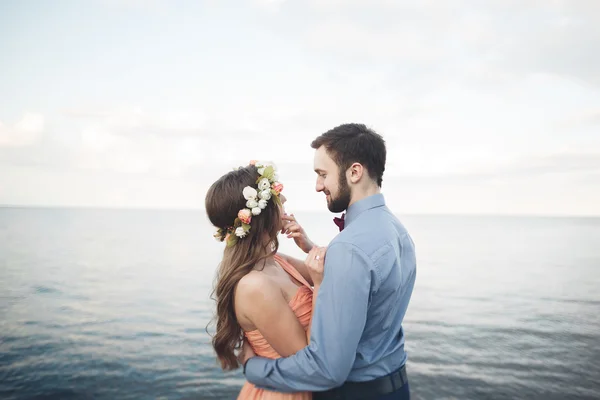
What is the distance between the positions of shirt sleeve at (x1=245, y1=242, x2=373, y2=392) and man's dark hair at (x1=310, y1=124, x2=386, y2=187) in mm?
688

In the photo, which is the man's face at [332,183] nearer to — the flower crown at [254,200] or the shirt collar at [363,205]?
the shirt collar at [363,205]

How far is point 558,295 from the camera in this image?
2356cm

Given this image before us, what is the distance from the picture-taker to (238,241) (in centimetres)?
323

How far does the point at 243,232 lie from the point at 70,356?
1079cm

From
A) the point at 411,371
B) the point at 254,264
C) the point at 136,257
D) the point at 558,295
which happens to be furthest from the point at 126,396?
the point at 136,257

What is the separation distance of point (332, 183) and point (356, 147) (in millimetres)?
282

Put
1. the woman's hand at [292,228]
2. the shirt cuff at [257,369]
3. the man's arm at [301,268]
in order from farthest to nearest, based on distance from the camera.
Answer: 1. the man's arm at [301,268]
2. the woman's hand at [292,228]
3. the shirt cuff at [257,369]

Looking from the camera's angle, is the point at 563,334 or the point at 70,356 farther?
the point at 563,334

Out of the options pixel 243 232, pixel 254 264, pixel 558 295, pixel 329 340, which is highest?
pixel 243 232

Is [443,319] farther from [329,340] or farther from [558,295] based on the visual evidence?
[329,340]

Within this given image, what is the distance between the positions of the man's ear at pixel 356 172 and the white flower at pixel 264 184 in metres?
0.64

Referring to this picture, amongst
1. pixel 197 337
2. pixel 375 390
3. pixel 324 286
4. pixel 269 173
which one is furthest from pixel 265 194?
pixel 197 337

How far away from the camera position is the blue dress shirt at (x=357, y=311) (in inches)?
92.2

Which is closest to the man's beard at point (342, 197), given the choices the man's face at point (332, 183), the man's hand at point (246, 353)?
the man's face at point (332, 183)
